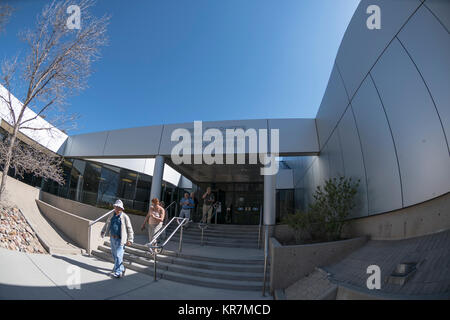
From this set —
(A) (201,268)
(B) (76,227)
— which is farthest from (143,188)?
(A) (201,268)

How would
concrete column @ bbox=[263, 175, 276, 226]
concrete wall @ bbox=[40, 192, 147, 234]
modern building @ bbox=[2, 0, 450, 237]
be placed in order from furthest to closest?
concrete wall @ bbox=[40, 192, 147, 234], concrete column @ bbox=[263, 175, 276, 226], modern building @ bbox=[2, 0, 450, 237]

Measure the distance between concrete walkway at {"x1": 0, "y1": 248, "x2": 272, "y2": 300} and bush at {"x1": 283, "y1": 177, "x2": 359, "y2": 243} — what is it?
8.79ft

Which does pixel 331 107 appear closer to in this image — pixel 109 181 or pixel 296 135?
pixel 296 135

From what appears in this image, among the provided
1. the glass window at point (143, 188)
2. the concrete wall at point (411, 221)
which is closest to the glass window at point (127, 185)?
the glass window at point (143, 188)

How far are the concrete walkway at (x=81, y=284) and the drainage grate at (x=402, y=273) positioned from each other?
2073 mm

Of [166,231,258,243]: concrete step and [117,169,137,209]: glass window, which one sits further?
[117,169,137,209]: glass window

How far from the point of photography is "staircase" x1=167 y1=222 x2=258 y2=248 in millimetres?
A: 7711

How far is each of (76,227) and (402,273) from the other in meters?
9.06

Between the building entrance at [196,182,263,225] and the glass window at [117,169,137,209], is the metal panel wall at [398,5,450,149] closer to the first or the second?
the building entrance at [196,182,263,225]

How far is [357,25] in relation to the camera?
216 inches

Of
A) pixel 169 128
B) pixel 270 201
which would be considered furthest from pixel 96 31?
pixel 270 201

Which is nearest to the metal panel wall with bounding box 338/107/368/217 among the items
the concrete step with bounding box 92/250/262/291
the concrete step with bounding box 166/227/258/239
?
the concrete step with bounding box 92/250/262/291

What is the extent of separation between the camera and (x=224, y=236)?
858cm

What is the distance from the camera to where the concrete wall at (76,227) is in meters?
6.60
